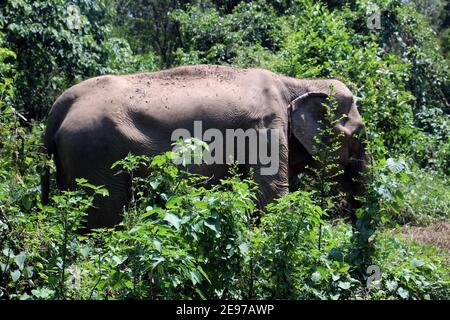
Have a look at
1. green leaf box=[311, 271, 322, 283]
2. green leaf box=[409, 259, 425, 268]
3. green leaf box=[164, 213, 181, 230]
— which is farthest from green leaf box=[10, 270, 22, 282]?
green leaf box=[409, 259, 425, 268]

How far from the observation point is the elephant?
295 inches

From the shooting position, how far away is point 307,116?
8.23 m

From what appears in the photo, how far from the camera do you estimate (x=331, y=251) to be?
19.3 ft

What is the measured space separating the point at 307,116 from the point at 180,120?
1.28 meters

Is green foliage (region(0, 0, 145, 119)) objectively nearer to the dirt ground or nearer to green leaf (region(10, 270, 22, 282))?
the dirt ground

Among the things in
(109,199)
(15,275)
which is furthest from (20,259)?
(109,199)

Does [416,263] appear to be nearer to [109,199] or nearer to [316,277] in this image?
[316,277]

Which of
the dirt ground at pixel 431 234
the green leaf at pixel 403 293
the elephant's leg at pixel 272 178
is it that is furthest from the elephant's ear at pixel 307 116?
the green leaf at pixel 403 293

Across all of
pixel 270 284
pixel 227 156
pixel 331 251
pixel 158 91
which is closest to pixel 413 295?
pixel 331 251

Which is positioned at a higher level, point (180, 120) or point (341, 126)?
point (180, 120)

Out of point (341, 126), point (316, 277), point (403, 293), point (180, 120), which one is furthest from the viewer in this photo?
point (341, 126)

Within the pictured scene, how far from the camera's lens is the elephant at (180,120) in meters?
7.49

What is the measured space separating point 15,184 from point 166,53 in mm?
14988

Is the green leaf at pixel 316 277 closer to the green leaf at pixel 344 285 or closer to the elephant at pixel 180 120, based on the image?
the green leaf at pixel 344 285
